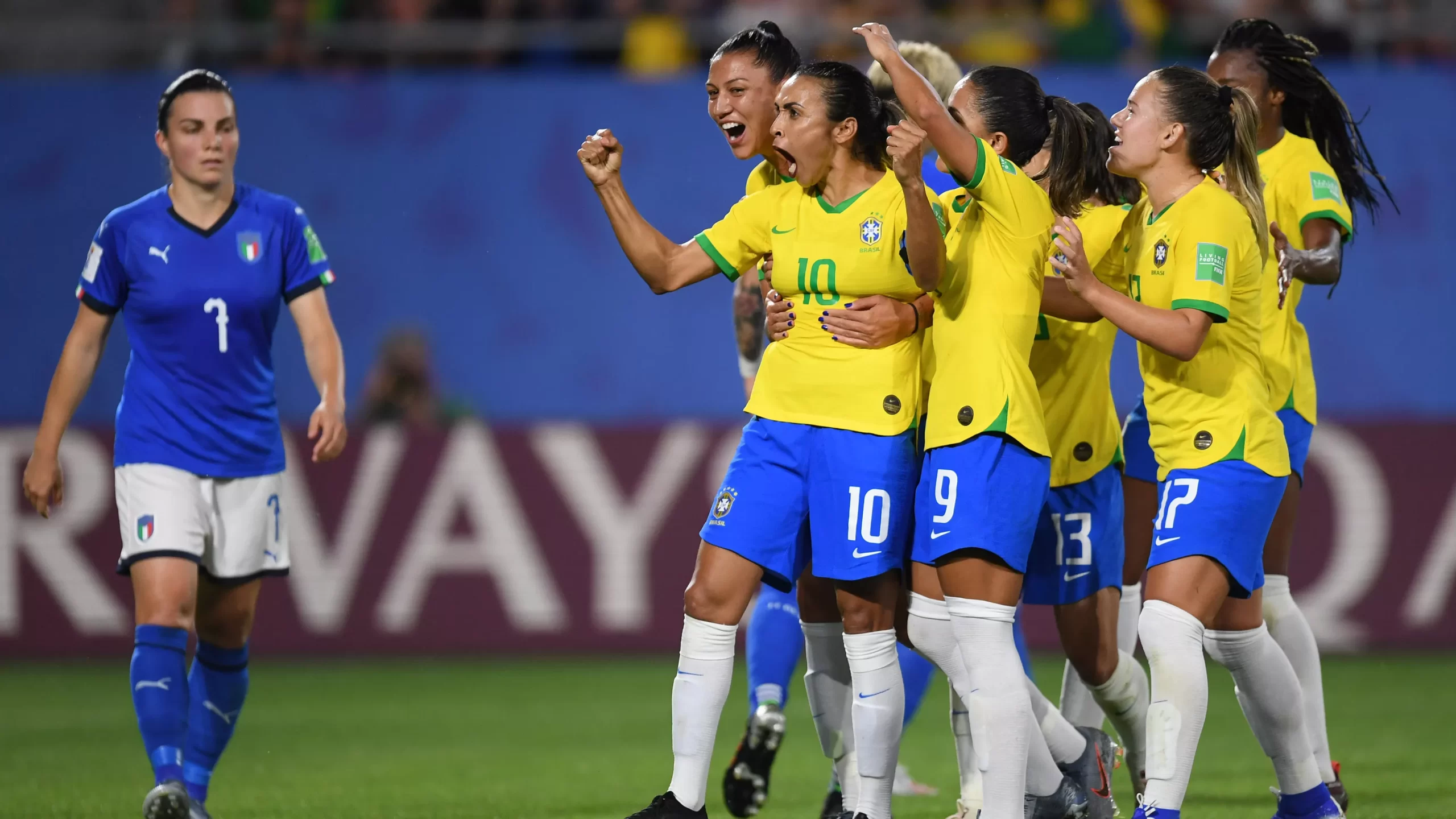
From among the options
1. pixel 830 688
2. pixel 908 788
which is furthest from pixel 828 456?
pixel 908 788

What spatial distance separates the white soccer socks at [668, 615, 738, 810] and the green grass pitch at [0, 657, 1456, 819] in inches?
43.7

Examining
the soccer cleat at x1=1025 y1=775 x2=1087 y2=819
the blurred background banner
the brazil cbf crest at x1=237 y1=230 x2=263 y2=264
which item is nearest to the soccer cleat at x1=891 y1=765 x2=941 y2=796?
the soccer cleat at x1=1025 y1=775 x2=1087 y2=819

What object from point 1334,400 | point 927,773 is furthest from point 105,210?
point 1334,400

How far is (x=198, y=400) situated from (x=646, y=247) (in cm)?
162

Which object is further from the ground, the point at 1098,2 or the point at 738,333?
the point at 1098,2

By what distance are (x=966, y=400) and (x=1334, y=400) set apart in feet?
30.7

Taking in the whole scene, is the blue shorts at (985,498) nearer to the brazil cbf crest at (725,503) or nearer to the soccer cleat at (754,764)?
the brazil cbf crest at (725,503)

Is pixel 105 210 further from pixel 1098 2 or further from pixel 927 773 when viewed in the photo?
pixel 927 773

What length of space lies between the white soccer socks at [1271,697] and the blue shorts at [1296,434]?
0.82 m

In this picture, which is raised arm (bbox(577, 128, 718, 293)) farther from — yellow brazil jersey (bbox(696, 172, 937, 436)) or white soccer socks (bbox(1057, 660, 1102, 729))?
white soccer socks (bbox(1057, 660, 1102, 729))

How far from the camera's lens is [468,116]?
508 inches

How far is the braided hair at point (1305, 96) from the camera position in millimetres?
5891

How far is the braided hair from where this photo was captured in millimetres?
5891

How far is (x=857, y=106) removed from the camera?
4.92 m
